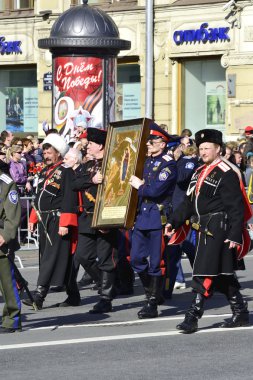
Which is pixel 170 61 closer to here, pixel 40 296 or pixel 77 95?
pixel 77 95

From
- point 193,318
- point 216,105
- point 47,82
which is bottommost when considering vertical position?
point 193,318

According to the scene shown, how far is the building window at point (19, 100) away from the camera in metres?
34.3

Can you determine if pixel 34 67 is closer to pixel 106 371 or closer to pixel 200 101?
→ pixel 200 101

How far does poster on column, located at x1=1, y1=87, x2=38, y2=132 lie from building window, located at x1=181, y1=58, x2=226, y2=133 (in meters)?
5.27

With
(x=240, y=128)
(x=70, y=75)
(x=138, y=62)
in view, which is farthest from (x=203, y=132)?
(x=138, y=62)

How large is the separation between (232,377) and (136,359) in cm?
99

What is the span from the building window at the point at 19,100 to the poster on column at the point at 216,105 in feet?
19.4

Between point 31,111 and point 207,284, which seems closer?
point 207,284

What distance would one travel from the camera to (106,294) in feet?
39.5

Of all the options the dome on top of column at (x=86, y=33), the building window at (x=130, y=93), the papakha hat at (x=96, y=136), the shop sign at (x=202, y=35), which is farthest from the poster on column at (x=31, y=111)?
the papakha hat at (x=96, y=136)

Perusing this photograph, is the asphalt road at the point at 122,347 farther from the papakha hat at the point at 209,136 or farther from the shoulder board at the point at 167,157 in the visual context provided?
the papakha hat at the point at 209,136

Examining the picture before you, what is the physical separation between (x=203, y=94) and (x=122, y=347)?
21.5m

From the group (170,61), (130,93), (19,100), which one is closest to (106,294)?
(170,61)

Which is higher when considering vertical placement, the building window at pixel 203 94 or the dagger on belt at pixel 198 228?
the building window at pixel 203 94
